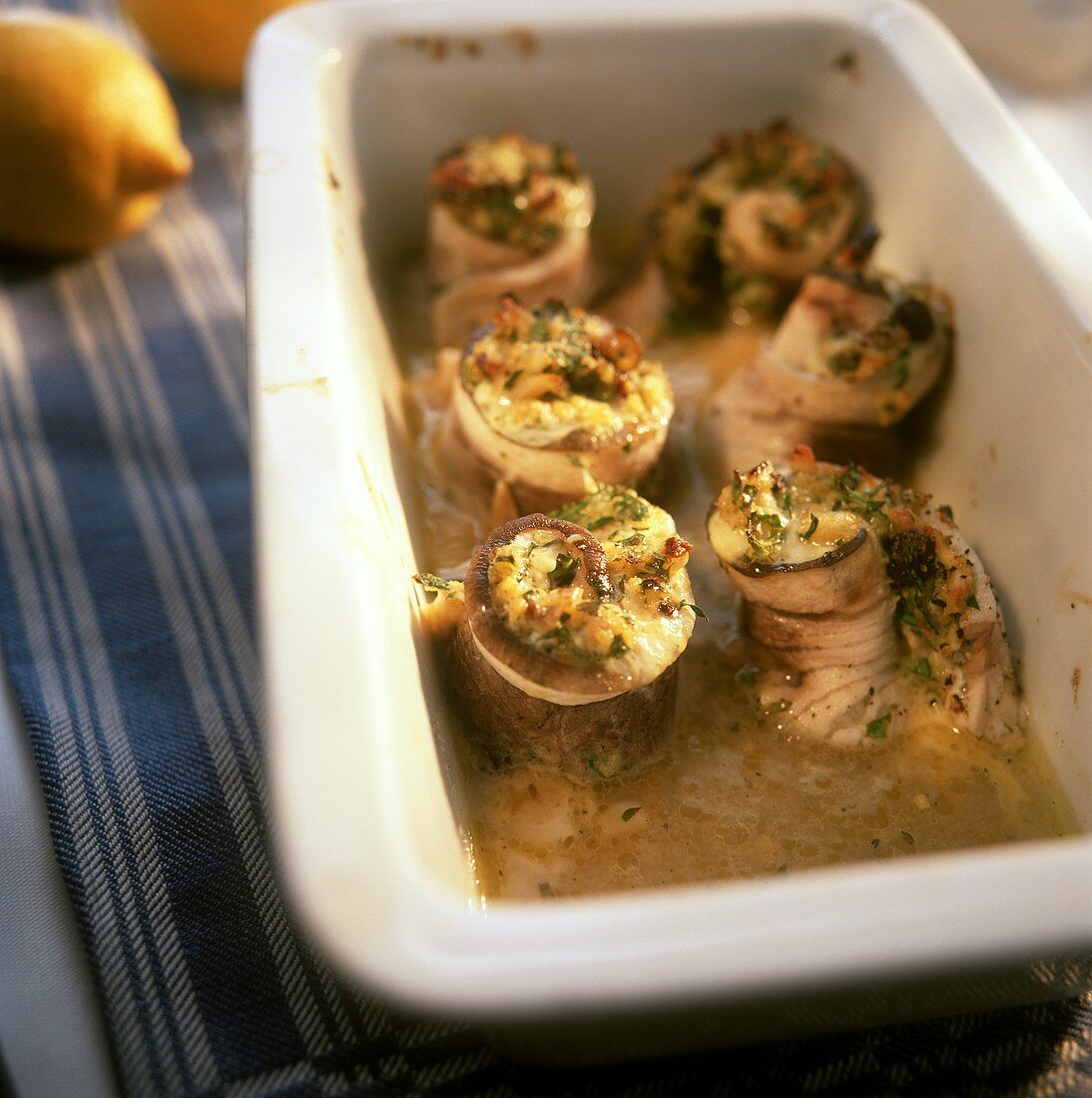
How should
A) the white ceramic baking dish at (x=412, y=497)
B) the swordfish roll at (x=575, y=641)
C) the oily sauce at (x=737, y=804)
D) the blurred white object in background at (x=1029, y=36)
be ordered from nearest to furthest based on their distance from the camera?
the white ceramic baking dish at (x=412, y=497) → the swordfish roll at (x=575, y=641) → the oily sauce at (x=737, y=804) → the blurred white object in background at (x=1029, y=36)

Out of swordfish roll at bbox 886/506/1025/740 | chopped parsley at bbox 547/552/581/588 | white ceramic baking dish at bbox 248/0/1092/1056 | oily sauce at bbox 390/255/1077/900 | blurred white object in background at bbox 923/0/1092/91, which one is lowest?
oily sauce at bbox 390/255/1077/900

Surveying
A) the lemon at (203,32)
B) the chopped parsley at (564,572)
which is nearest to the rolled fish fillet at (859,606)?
the chopped parsley at (564,572)

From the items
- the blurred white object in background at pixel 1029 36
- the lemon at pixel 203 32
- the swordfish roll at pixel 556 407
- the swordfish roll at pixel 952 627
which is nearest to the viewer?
the swordfish roll at pixel 952 627

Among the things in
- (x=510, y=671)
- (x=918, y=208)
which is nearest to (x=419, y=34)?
(x=918, y=208)

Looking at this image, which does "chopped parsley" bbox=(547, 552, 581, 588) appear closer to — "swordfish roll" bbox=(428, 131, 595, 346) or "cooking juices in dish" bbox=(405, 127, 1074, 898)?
"cooking juices in dish" bbox=(405, 127, 1074, 898)

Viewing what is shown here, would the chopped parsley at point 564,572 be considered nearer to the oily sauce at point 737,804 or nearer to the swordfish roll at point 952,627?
the oily sauce at point 737,804

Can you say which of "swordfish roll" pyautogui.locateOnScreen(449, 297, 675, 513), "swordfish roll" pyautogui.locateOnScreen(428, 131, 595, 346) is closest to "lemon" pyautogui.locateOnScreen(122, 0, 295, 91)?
"swordfish roll" pyautogui.locateOnScreen(428, 131, 595, 346)
